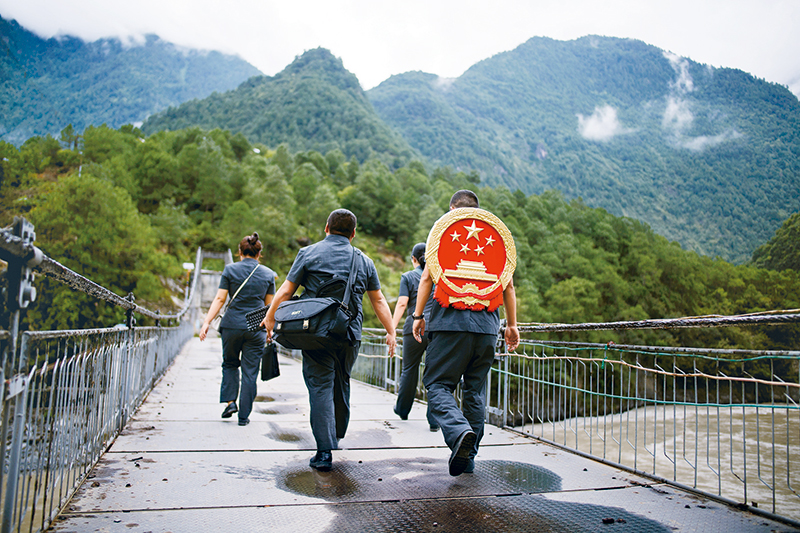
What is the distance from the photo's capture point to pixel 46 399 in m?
2.22

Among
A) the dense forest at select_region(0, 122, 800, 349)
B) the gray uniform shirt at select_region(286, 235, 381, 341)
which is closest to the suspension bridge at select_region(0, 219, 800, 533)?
the gray uniform shirt at select_region(286, 235, 381, 341)

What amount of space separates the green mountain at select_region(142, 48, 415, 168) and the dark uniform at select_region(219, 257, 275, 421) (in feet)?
360

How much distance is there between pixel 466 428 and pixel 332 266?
137 centimetres

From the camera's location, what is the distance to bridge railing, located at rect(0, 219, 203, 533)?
171cm

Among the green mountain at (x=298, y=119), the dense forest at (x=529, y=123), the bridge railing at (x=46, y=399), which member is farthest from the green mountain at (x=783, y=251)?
the bridge railing at (x=46, y=399)

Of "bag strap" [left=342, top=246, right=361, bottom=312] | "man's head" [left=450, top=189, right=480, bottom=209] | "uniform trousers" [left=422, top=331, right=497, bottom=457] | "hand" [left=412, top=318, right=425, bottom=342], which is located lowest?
"uniform trousers" [left=422, top=331, right=497, bottom=457]

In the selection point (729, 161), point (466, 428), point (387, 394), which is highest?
point (729, 161)

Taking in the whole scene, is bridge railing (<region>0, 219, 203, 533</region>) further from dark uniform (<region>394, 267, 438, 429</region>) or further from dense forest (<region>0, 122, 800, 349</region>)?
dense forest (<region>0, 122, 800, 349</region>)

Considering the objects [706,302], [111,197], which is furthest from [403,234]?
[111,197]

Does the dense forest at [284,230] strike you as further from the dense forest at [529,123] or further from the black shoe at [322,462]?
the black shoe at [322,462]

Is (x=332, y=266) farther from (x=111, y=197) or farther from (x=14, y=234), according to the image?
(x=111, y=197)

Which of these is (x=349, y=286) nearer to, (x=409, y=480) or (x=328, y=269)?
(x=328, y=269)

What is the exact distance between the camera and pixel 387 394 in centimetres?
762

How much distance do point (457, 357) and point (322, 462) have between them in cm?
114
